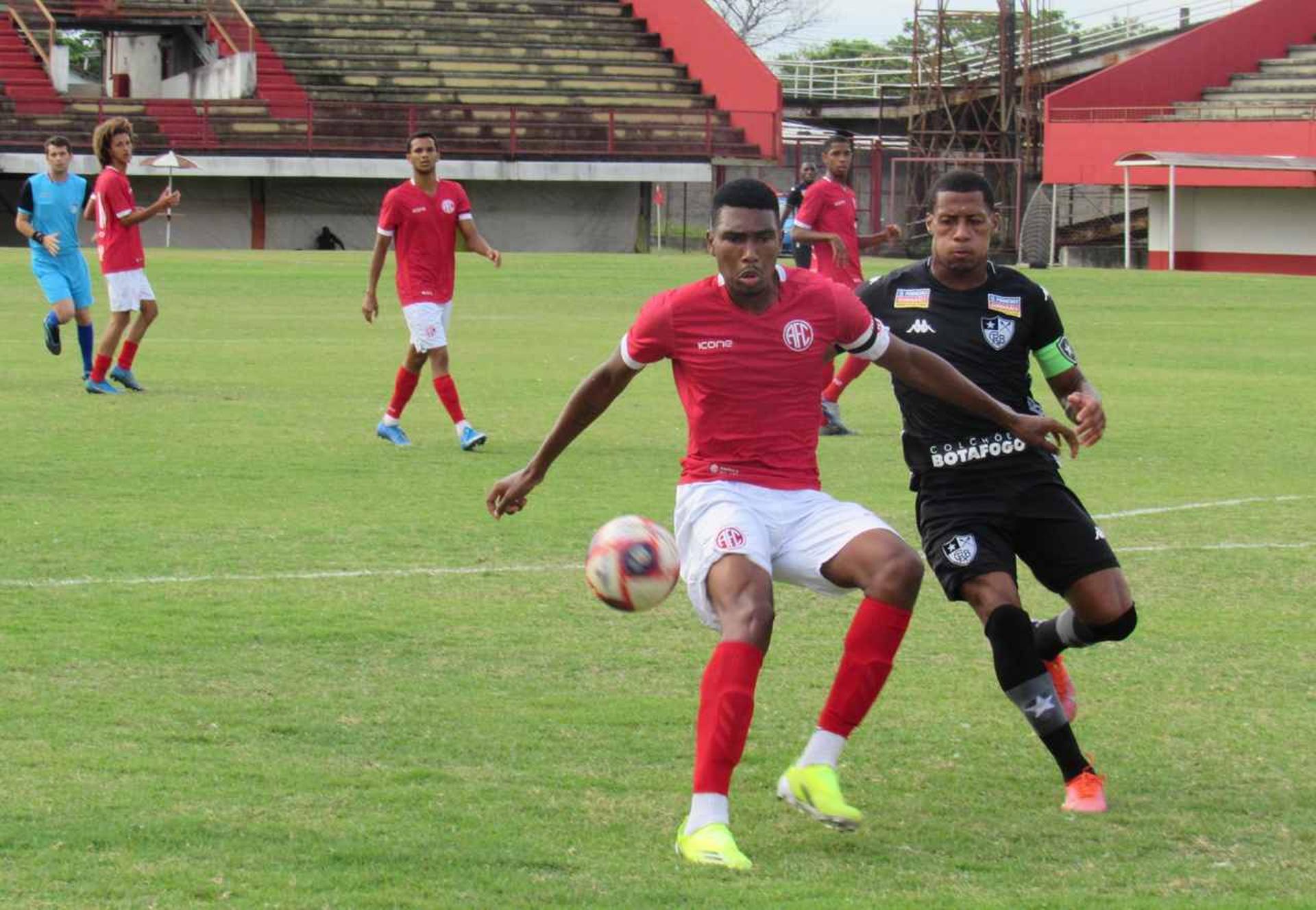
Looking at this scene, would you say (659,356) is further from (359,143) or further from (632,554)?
(359,143)

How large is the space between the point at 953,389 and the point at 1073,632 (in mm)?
1007

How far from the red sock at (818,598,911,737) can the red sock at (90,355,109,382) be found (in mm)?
12435

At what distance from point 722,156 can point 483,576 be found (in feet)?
125

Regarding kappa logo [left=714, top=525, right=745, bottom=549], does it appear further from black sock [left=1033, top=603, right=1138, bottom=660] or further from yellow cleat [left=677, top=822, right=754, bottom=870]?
black sock [left=1033, top=603, right=1138, bottom=660]

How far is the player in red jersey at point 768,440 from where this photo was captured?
17.4 ft

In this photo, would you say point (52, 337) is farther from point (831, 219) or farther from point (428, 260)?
point (831, 219)

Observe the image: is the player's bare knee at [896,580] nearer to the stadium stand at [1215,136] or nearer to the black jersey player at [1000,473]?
the black jersey player at [1000,473]

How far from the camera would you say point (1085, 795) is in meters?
5.41

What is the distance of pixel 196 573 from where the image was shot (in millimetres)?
8789

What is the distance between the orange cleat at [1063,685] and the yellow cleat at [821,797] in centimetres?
128

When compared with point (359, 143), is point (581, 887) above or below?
below

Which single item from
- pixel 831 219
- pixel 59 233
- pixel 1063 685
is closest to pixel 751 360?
pixel 1063 685

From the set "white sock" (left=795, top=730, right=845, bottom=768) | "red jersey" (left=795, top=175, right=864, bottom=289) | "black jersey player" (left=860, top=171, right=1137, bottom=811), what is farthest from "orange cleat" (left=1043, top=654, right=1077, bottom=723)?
"red jersey" (left=795, top=175, right=864, bottom=289)

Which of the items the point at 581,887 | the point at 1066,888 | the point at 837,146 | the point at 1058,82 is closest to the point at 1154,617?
the point at 1066,888
